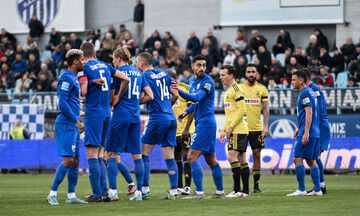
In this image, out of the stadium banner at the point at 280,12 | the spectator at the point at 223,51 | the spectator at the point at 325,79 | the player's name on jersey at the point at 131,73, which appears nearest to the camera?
the player's name on jersey at the point at 131,73

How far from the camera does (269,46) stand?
1222 inches

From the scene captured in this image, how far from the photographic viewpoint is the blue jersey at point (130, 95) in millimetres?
12047

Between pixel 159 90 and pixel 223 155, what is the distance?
36.3 feet

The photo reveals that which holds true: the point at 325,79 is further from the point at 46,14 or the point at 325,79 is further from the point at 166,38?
the point at 46,14

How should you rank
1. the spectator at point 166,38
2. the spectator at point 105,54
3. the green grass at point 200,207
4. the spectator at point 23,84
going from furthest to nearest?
the spectator at point 166,38 < the spectator at point 23,84 < the spectator at point 105,54 < the green grass at point 200,207

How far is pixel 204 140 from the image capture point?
40.6ft

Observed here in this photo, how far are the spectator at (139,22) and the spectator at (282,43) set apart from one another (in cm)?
734

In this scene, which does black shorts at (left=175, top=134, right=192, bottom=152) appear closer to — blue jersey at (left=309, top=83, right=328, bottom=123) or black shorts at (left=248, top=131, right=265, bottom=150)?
black shorts at (left=248, top=131, right=265, bottom=150)

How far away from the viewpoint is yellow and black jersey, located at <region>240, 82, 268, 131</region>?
50.2 feet

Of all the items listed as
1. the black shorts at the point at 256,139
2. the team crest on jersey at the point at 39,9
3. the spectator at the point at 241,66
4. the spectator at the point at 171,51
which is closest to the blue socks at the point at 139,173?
the black shorts at the point at 256,139

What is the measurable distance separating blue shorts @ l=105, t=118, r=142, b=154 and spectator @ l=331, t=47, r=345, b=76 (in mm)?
15897

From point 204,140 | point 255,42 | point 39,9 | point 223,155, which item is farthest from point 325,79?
point 39,9

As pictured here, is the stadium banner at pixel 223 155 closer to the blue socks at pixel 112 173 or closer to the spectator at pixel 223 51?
the spectator at pixel 223 51

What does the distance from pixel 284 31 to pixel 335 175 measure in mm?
8147
